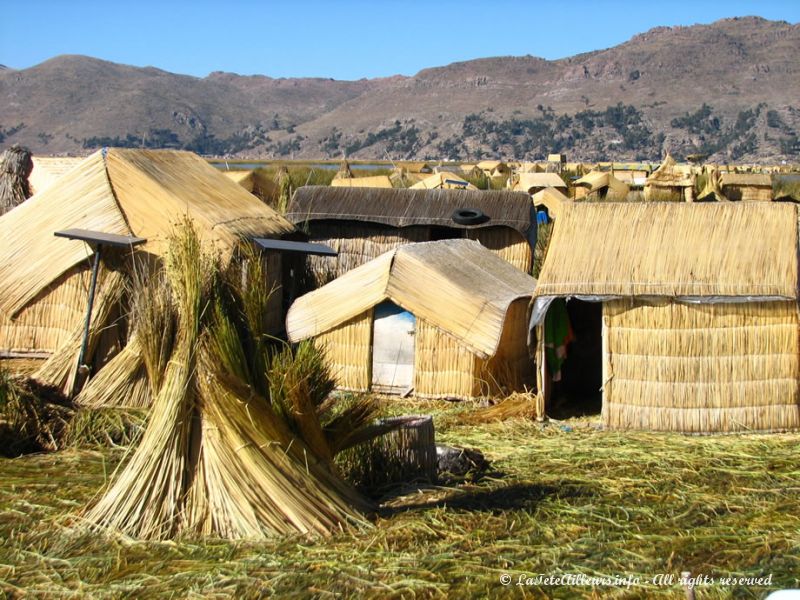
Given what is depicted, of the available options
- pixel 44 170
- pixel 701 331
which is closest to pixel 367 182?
pixel 44 170

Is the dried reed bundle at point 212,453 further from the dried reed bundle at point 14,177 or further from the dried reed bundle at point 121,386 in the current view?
the dried reed bundle at point 14,177

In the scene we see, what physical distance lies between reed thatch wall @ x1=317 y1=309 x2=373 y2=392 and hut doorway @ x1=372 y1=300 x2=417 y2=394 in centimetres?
7

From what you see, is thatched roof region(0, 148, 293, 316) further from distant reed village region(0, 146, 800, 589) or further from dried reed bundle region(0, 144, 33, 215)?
dried reed bundle region(0, 144, 33, 215)

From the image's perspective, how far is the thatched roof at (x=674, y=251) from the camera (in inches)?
374

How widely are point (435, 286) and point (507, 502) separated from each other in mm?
5020

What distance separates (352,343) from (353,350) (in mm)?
75

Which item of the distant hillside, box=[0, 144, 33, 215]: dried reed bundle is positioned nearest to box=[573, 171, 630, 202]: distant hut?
box=[0, 144, 33, 215]: dried reed bundle

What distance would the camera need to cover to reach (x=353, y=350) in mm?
11336

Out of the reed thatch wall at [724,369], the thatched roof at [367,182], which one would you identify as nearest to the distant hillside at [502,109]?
the thatched roof at [367,182]

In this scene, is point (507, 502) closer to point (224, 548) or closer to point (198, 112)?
point (224, 548)

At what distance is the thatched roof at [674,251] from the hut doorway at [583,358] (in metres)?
1.48

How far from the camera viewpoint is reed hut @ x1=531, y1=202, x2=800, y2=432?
9.48m

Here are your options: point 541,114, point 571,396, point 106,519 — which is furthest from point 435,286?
point 541,114

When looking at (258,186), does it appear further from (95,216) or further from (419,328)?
(419,328)
